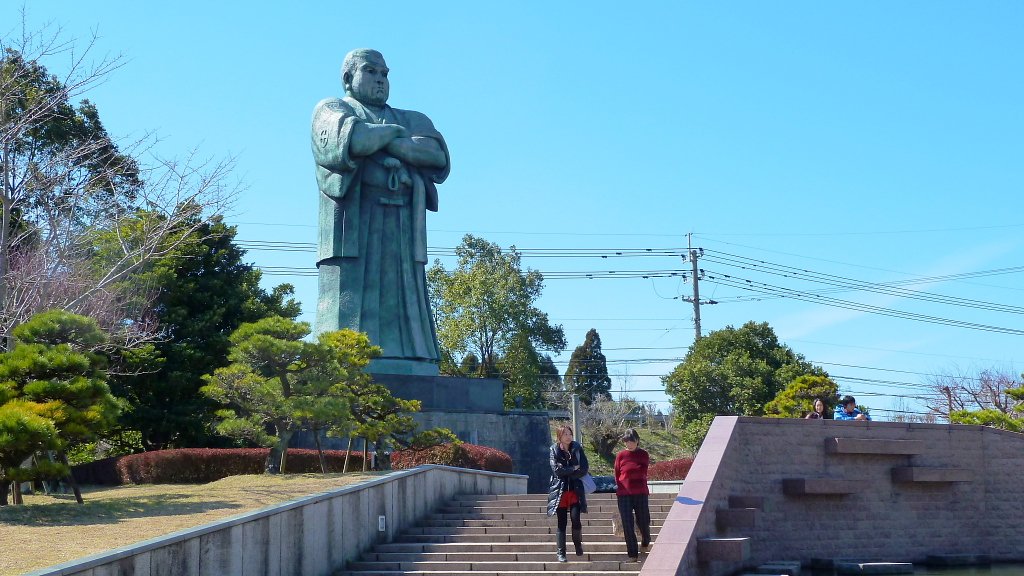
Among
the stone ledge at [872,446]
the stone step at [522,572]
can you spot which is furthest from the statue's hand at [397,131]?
the stone step at [522,572]

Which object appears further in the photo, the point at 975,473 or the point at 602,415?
the point at 602,415

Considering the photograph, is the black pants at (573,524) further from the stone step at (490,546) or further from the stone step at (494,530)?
the stone step at (494,530)

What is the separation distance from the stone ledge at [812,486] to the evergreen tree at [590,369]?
102 feet

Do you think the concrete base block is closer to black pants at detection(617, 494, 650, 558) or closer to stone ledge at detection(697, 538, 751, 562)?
stone ledge at detection(697, 538, 751, 562)

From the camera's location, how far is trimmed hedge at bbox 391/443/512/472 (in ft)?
53.8

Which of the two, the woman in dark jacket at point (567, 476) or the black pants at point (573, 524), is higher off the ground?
the woman in dark jacket at point (567, 476)

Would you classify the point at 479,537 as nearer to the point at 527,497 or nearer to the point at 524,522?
the point at 524,522

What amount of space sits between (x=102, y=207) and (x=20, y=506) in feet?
36.5

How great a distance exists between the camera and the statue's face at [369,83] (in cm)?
2005

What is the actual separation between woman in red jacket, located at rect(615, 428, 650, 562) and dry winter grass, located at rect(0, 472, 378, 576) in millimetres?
3701

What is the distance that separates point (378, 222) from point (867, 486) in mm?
9834

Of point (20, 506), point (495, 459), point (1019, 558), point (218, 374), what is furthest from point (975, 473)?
point (20, 506)

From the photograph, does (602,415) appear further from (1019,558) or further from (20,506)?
(20,506)

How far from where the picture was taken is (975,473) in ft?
50.9
